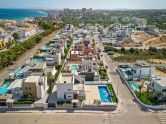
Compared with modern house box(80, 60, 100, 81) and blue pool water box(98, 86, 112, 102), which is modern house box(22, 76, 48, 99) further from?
modern house box(80, 60, 100, 81)

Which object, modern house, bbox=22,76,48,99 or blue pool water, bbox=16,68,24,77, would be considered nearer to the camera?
modern house, bbox=22,76,48,99

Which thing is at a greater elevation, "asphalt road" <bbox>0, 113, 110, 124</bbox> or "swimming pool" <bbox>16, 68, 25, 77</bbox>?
"swimming pool" <bbox>16, 68, 25, 77</bbox>

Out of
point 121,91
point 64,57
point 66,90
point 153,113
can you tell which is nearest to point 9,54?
point 64,57

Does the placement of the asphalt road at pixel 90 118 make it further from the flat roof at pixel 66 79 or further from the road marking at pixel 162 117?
the flat roof at pixel 66 79

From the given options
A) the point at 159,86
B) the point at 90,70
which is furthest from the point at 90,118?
the point at 90,70

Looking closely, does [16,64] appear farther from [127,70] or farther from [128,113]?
[128,113]

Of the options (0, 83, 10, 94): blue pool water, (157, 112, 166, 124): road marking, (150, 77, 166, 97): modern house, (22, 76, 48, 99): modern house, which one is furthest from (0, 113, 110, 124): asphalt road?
(150, 77, 166, 97): modern house

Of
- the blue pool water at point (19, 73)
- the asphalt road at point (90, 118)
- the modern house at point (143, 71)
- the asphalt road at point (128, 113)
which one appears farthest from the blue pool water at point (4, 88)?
the modern house at point (143, 71)

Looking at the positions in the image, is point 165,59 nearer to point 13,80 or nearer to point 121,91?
point 121,91
